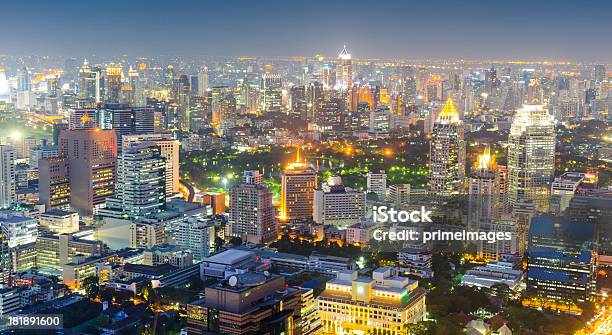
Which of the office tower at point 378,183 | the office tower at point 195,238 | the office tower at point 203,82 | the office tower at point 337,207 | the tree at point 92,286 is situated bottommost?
the tree at point 92,286

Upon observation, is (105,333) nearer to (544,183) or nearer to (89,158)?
(89,158)

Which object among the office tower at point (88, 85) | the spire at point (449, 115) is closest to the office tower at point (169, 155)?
the office tower at point (88, 85)

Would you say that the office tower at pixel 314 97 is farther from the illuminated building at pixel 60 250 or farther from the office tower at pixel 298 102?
the illuminated building at pixel 60 250

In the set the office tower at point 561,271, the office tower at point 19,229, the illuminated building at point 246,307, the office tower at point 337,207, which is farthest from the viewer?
the office tower at point 337,207

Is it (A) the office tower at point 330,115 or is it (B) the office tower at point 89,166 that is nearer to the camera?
(B) the office tower at point 89,166

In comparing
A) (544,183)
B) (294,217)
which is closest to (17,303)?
(294,217)

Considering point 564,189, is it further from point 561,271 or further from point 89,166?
point 89,166
